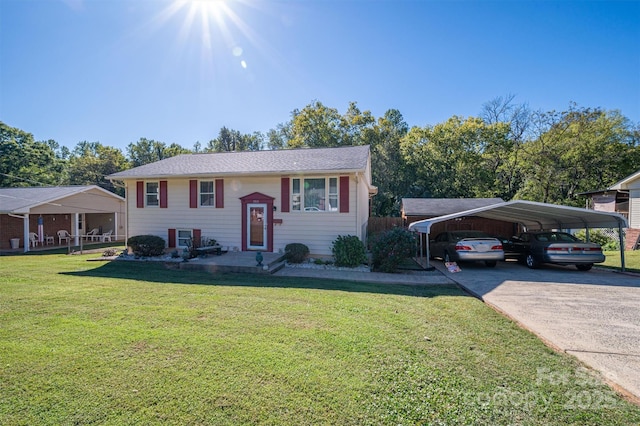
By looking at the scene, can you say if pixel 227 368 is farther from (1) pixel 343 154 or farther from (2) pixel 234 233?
(1) pixel 343 154

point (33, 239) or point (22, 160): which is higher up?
point (22, 160)

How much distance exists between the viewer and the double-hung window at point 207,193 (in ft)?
40.7

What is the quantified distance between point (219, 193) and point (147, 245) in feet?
11.8

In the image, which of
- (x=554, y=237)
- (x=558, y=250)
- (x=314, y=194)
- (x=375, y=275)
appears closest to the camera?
(x=375, y=275)

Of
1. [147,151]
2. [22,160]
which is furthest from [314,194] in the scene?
[147,151]

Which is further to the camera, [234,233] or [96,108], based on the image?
[96,108]

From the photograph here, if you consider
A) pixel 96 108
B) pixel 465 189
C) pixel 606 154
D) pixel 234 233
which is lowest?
pixel 234 233

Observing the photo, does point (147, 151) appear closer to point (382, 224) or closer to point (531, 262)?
point (382, 224)

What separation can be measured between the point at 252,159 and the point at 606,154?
91.8 feet

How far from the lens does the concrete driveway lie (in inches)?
139

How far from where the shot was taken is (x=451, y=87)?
17.8 m

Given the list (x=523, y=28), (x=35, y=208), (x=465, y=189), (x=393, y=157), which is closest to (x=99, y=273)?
(x=35, y=208)

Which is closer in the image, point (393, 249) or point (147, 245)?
point (393, 249)

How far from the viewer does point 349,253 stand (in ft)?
33.1
